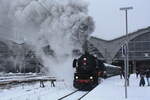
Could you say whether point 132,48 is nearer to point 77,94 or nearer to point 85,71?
point 85,71

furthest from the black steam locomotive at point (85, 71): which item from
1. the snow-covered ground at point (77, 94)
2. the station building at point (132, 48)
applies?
the station building at point (132, 48)

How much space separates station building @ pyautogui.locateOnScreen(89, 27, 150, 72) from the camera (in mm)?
94188

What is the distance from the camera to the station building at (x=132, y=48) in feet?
309

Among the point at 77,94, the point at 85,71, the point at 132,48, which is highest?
the point at 132,48

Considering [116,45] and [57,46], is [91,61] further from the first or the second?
Answer: [116,45]

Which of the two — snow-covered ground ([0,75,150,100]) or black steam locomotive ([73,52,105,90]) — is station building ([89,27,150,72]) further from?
snow-covered ground ([0,75,150,100])

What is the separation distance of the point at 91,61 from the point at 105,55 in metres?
71.4

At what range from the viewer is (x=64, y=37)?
34250mm

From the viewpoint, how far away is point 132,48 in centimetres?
9488

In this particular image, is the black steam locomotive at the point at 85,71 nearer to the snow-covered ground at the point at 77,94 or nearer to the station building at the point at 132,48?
the snow-covered ground at the point at 77,94

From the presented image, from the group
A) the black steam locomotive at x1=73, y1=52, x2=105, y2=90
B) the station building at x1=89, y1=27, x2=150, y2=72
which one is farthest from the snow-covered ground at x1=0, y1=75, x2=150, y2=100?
the station building at x1=89, y1=27, x2=150, y2=72

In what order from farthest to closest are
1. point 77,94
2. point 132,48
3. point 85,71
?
point 132,48 → point 85,71 → point 77,94

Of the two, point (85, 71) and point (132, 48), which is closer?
point (85, 71)

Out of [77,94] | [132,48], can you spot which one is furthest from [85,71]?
[132,48]
